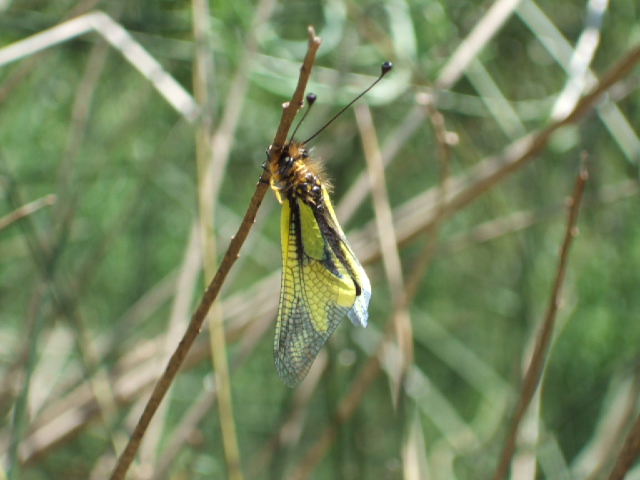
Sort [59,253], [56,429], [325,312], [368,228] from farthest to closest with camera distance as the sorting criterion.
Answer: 1. [368,228]
2. [56,429]
3. [59,253]
4. [325,312]

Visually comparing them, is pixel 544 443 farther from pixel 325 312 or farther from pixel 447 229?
pixel 447 229

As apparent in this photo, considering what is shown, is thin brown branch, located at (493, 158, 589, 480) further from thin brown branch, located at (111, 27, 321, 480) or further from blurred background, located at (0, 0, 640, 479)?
thin brown branch, located at (111, 27, 321, 480)

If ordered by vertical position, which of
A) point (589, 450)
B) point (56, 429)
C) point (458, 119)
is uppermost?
point (458, 119)

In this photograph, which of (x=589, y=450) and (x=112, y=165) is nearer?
(x=589, y=450)

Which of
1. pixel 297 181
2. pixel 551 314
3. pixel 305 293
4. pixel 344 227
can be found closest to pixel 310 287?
pixel 305 293

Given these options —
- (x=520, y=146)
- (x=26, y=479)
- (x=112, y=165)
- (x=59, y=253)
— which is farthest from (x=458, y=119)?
(x=26, y=479)

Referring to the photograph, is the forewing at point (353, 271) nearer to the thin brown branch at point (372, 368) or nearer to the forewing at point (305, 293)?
the forewing at point (305, 293)

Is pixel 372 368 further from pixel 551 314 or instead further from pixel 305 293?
pixel 551 314

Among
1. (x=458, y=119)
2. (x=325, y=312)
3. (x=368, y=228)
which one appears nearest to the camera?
(x=325, y=312)

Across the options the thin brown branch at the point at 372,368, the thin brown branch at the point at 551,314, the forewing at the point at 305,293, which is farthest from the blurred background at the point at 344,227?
the thin brown branch at the point at 551,314
